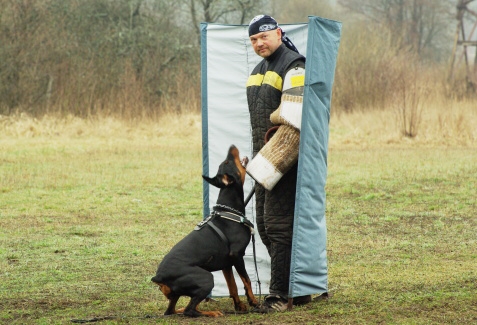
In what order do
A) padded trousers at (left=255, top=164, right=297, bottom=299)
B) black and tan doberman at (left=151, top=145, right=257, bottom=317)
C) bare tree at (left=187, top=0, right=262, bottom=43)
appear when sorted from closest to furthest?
1. black and tan doberman at (left=151, top=145, right=257, bottom=317)
2. padded trousers at (left=255, top=164, right=297, bottom=299)
3. bare tree at (left=187, top=0, right=262, bottom=43)

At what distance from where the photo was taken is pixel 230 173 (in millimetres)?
4988

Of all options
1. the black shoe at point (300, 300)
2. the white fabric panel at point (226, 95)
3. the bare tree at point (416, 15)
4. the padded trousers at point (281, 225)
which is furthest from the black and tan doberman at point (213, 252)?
the bare tree at point (416, 15)

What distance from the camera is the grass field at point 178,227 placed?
5.20 m

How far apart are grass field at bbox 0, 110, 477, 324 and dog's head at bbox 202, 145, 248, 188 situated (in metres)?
0.89

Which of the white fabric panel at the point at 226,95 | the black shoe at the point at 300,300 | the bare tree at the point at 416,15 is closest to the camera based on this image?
the black shoe at the point at 300,300

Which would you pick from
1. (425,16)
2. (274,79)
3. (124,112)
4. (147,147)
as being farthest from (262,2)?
→ (274,79)

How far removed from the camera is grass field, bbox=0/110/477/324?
5.20m

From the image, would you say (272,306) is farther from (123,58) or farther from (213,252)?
(123,58)

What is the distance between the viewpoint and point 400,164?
1502 centimetres

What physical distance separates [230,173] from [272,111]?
50cm

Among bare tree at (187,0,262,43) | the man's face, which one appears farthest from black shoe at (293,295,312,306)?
bare tree at (187,0,262,43)

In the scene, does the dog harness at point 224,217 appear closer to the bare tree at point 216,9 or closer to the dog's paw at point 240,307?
the dog's paw at point 240,307

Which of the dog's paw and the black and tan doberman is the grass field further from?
the black and tan doberman

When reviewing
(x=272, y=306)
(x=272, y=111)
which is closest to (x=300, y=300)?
(x=272, y=306)
